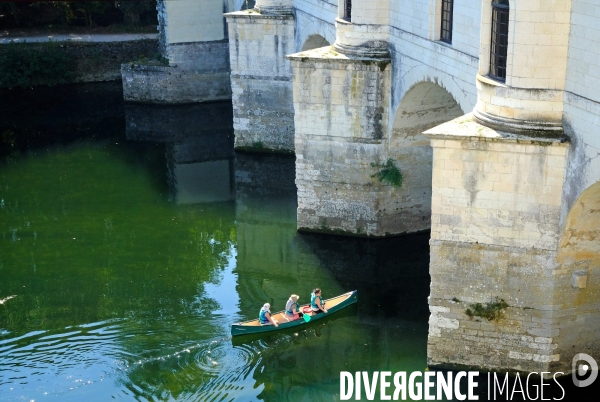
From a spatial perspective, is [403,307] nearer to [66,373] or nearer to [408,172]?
[408,172]

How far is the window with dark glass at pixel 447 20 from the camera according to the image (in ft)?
46.6

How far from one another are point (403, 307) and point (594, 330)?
3926 millimetres

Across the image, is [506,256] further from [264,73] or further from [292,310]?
[264,73]

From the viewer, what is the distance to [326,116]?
17.4 meters

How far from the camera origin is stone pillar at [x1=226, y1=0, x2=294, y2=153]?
2289 centimetres

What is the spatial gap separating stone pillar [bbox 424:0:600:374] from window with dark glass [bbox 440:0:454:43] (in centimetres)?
240

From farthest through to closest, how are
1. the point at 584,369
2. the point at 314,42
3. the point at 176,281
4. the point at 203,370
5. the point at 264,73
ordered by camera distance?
the point at 264,73, the point at 314,42, the point at 176,281, the point at 203,370, the point at 584,369

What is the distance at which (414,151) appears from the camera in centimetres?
1748

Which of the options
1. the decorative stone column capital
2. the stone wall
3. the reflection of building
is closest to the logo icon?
the decorative stone column capital

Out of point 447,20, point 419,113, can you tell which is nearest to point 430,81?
point 447,20

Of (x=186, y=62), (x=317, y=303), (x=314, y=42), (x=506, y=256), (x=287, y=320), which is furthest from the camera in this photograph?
(x=186, y=62)

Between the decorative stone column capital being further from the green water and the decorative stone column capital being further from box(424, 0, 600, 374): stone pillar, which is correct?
the green water

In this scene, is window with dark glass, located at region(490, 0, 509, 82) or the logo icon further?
the logo icon

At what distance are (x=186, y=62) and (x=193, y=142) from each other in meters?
4.09
